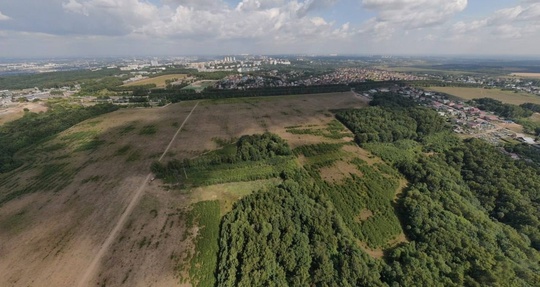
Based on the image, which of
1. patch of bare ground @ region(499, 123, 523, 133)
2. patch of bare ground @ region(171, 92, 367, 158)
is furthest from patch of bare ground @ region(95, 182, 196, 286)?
patch of bare ground @ region(499, 123, 523, 133)

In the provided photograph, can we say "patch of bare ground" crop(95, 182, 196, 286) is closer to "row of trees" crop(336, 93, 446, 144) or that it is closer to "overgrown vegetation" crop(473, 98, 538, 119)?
"row of trees" crop(336, 93, 446, 144)

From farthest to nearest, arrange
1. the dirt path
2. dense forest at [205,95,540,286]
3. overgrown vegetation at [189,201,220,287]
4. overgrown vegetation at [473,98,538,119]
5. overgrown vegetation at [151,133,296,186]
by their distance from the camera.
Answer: overgrown vegetation at [473,98,538,119], overgrown vegetation at [151,133,296,186], dense forest at [205,95,540,286], overgrown vegetation at [189,201,220,287], the dirt path

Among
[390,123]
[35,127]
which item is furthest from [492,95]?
[35,127]

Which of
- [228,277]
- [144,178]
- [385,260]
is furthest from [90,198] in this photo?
[385,260]

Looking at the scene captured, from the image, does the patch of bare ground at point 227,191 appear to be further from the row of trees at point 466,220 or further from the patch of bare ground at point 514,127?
the patch of bare ground at point 514,127

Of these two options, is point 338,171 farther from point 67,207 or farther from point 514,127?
point 514,127
